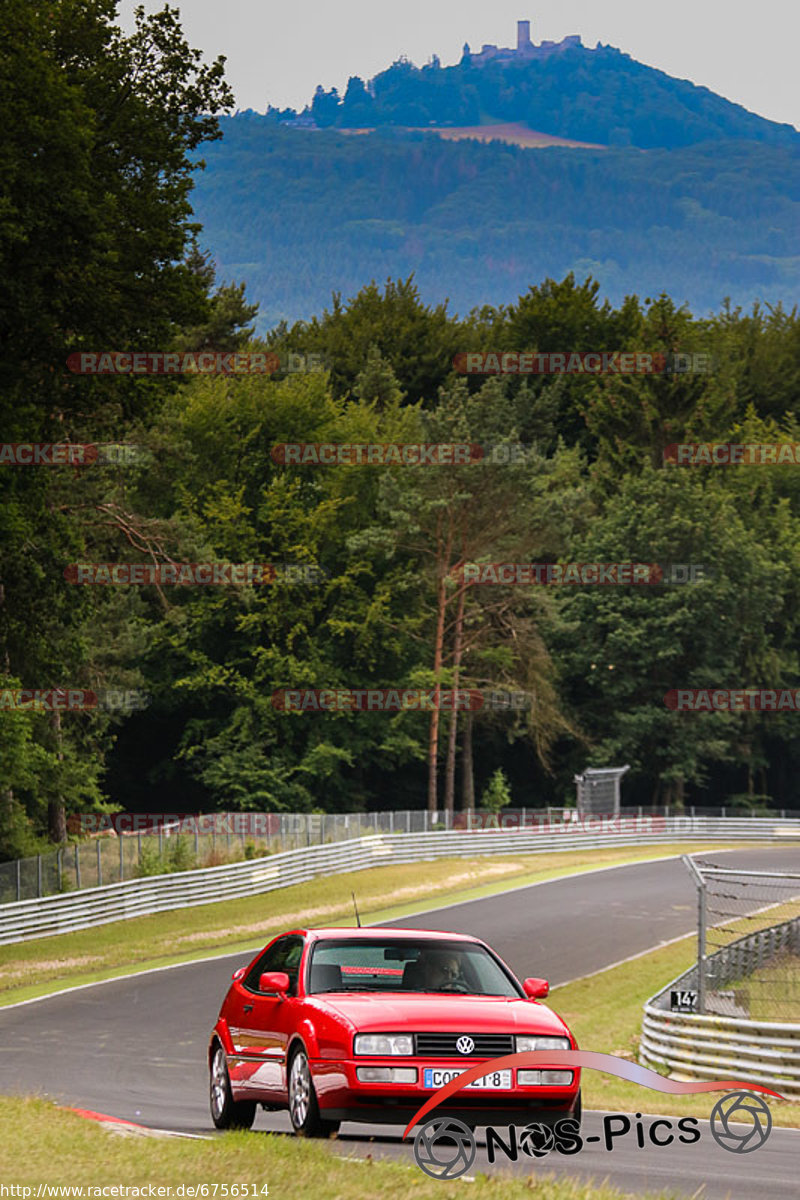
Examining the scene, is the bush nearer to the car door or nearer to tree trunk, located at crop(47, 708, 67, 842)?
tree trunk, located at crop(47, 708, 67, 842)

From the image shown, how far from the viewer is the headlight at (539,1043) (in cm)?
946

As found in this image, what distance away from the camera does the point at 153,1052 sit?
64.4 feet

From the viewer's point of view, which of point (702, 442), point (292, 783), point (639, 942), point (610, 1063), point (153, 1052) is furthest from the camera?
point (702, 442)

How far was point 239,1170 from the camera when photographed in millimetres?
8383

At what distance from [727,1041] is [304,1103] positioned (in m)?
8.92

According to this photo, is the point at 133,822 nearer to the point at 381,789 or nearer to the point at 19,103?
the point at 381,789

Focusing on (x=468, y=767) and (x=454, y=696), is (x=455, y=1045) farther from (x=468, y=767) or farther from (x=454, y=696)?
(x=468, y=767)

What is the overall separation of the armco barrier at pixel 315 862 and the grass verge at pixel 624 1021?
494 inches

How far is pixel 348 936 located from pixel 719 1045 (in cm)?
813

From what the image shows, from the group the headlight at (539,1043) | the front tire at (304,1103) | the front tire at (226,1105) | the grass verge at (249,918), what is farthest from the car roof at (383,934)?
the grass verge at (249,918)

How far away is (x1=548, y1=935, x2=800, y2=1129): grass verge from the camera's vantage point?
1504 centimetres

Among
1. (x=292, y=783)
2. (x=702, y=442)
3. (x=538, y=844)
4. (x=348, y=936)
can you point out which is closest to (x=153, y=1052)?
(x=348, y=936)

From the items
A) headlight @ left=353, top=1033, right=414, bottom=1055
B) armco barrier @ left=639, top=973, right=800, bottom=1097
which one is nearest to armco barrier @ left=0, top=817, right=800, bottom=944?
armco barrier @ left=639, top=973, right=800, bottom=1097

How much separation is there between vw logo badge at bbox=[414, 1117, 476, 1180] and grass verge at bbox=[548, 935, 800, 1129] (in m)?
4.94
